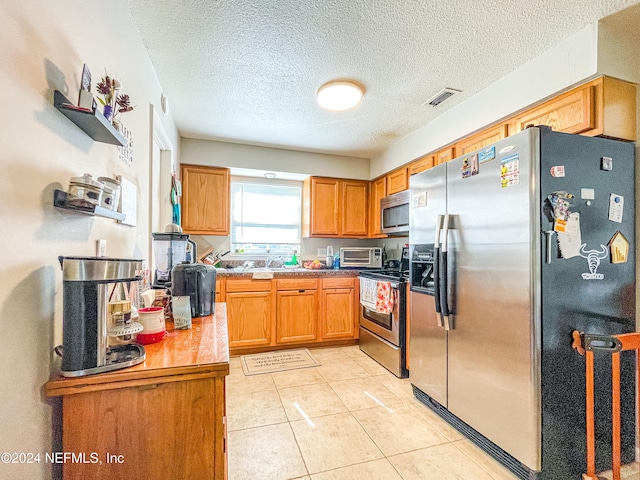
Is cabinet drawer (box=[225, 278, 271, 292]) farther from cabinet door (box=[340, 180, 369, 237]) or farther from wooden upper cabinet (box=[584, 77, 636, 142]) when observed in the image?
wooden upper cabinet (box=[584, 77, 636, 142])

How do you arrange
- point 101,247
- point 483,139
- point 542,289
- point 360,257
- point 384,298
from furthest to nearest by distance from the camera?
point 360,257 → point 384,298 → point 483,139 → point 542,289 → point 101,247

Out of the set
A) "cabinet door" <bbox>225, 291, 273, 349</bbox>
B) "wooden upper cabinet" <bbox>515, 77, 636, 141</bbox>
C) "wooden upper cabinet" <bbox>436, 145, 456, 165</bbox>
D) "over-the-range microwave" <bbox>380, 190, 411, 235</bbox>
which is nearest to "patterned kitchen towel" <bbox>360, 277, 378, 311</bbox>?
"over-the-range microwave" <bbox>380, 190, 411, 235</bbox>

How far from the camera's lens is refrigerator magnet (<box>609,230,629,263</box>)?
1.60 m

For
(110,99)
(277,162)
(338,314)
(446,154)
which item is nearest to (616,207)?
(446,154)

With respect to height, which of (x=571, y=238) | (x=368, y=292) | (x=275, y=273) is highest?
(x=571, y=238)

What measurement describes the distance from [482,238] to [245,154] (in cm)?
292

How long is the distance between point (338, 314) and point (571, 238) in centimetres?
251

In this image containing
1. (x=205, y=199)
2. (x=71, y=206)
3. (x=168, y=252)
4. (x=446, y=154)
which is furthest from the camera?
(x=205, y=199)

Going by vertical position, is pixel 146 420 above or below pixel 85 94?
below

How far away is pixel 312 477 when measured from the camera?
5.14 feet

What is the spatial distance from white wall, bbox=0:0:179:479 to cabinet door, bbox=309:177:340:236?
9.65 feet

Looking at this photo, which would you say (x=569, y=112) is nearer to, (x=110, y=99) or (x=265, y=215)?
(x=110, y=99)

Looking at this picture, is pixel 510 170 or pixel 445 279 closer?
pixel 510 170

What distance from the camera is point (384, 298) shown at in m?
2.91
